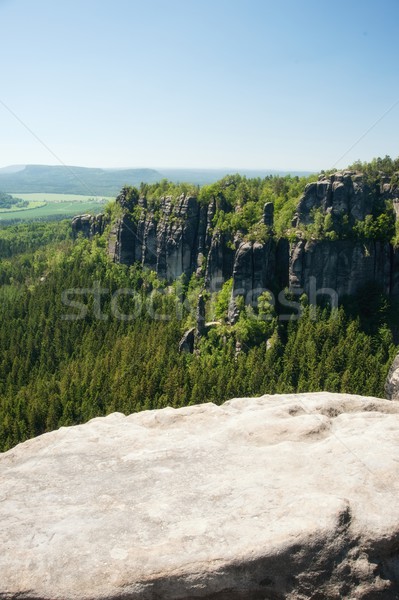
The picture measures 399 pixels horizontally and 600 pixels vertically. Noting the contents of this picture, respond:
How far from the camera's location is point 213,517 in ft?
46.5

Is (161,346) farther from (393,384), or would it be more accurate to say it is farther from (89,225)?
(89,225)

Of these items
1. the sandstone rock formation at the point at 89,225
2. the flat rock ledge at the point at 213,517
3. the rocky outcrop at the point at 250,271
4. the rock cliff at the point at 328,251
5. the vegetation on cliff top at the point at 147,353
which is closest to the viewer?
the flat rock ledge at the point at 213,517

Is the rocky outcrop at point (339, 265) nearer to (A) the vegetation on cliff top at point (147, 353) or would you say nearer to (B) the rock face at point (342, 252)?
(B) the rock face at point (342, 252)

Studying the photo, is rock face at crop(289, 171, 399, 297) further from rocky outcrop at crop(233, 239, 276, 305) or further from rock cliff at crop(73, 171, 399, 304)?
rocky outcrop at crop(233, 239, 276, 305)

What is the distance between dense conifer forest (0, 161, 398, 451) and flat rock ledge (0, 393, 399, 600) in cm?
4726

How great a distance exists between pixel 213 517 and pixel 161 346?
71789 mm

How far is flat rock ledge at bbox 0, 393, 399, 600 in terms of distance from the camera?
13000 millimetres

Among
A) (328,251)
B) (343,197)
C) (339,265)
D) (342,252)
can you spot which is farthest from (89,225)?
(342,252)

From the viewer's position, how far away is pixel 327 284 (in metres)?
90.6

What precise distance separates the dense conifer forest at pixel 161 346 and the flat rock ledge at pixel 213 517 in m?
47.3

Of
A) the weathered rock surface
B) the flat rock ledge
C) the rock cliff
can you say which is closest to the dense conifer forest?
the rock cliff

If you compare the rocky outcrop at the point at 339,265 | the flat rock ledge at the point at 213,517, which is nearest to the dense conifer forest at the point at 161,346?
the rocky outcrop at the point at 339,265

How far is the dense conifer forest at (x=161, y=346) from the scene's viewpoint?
67.1 metres

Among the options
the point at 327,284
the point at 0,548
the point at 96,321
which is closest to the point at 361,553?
the point at 0,548
